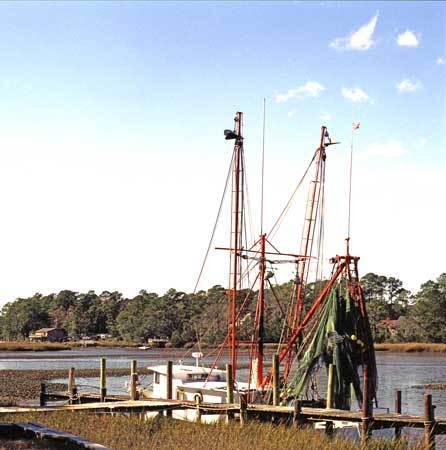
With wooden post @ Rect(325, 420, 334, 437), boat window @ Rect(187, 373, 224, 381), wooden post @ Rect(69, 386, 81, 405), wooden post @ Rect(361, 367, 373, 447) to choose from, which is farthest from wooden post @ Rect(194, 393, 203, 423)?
wooden post @ Rect(69, 386, 81, 405)

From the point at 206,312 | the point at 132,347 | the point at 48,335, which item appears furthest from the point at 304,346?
the point at 48,335

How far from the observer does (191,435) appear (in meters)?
22.8

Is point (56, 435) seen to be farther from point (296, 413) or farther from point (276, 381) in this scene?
point (276, 381)

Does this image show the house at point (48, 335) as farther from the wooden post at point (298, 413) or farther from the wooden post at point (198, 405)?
the wooden post at point (298, 413)

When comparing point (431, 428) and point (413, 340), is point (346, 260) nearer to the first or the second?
point (431, 428)

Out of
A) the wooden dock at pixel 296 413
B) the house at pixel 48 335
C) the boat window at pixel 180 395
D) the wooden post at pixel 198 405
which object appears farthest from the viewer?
the house at pixel 48 335

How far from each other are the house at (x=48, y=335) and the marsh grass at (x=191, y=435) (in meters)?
170

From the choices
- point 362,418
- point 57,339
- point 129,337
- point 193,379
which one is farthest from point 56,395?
point 57,339

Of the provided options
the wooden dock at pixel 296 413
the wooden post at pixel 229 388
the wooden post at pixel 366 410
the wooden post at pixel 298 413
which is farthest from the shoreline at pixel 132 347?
the wooden post at pixel 366 410

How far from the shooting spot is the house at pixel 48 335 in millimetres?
191000

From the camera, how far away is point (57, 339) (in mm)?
194750

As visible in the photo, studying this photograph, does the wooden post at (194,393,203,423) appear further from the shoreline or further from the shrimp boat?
the shoreline

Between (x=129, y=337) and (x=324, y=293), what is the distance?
483 feet

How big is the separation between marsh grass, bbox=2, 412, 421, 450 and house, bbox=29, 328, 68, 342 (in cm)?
17006
